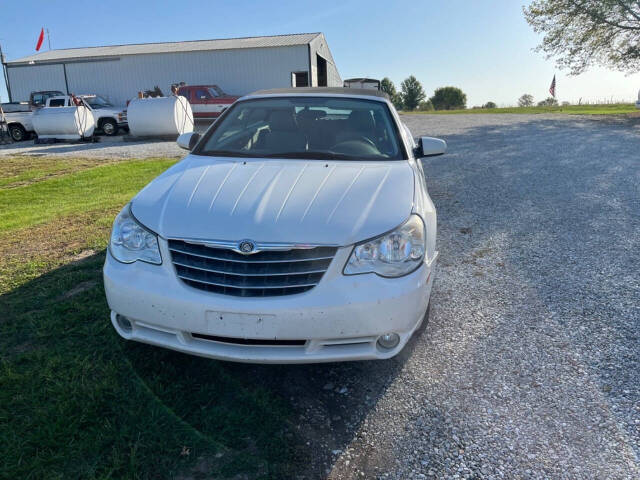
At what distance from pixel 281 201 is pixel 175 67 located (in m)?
27.4

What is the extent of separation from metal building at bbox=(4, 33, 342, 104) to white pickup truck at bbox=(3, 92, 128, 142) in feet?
29.9

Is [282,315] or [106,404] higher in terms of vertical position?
[282,315]

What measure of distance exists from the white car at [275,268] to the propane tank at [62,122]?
51.0 feet

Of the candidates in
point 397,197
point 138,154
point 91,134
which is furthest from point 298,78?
point 397,197

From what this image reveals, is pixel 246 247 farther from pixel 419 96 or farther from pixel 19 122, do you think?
pixel 419 96

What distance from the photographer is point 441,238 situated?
505 centimetres

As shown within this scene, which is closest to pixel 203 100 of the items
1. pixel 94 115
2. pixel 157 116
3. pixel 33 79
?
pixel 94 115

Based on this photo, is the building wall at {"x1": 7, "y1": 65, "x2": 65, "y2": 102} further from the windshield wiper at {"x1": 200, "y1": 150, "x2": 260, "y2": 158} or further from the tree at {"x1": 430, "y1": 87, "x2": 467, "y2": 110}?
the tree at {"x1": 430, "y1": 87, "x2": 467, "y2": 110}

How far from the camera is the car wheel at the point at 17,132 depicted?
18328 mm

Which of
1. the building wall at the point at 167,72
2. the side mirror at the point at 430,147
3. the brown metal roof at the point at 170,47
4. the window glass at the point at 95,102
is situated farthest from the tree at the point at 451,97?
the side mirror at the point at 430,147

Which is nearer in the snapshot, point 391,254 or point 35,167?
point 391,254

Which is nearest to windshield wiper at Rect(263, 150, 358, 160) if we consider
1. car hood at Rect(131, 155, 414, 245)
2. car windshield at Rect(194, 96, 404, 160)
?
car windshield at Rect(194, 96, 404, 160)

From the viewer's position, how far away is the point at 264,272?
2.20 meters

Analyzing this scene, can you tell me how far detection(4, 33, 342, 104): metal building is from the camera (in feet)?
84.7
